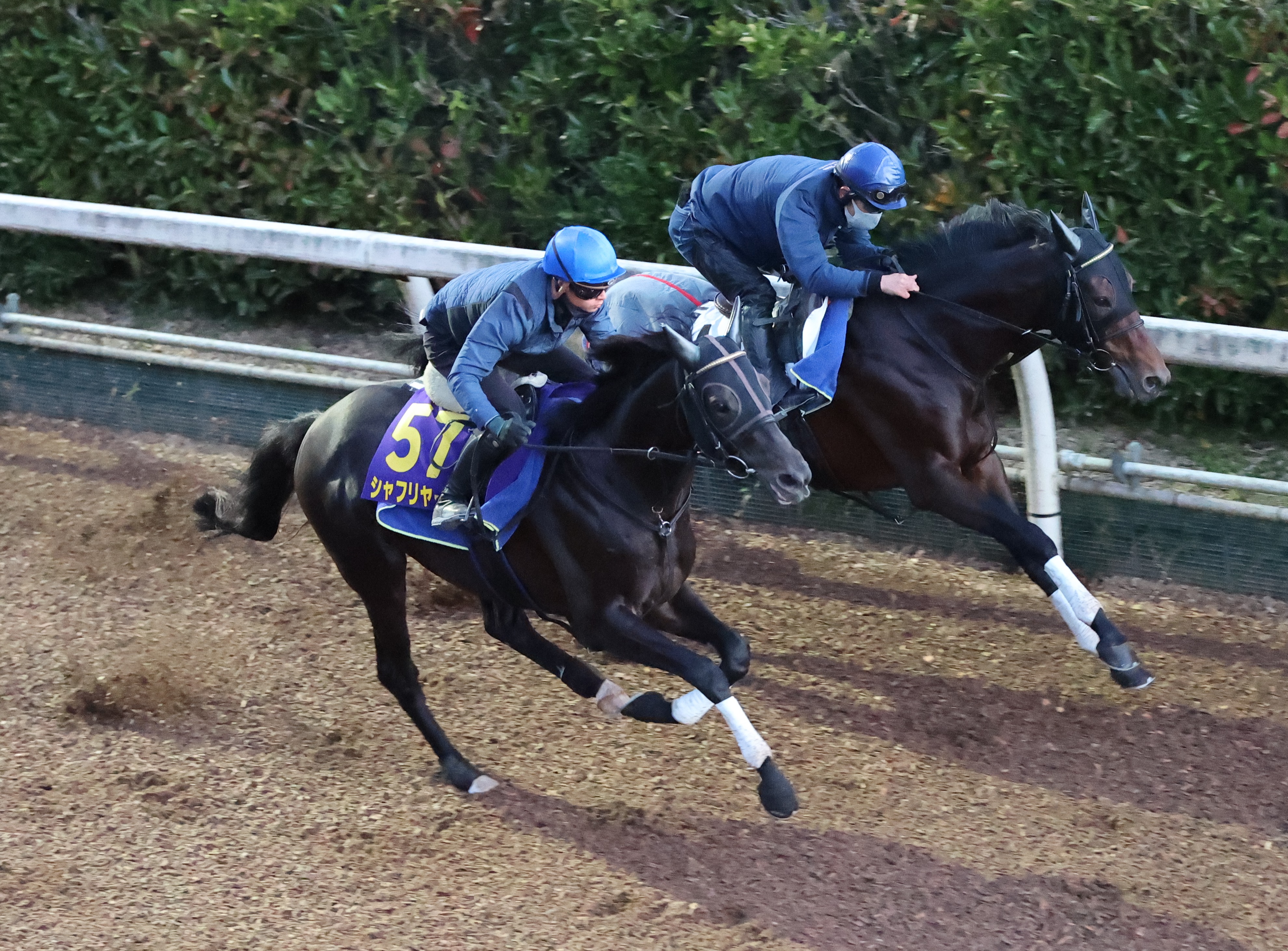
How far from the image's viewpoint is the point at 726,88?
6742mm

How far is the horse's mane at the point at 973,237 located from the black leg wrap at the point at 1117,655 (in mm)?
1404

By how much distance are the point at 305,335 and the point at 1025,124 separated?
14.4 feet

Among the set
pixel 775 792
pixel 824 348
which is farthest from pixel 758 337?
pixel 775 792

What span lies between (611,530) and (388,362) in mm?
3561

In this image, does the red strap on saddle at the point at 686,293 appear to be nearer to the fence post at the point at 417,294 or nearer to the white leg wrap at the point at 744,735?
the fence post at the point at 417,294

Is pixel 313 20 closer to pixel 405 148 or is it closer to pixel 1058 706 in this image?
pixel 405 148

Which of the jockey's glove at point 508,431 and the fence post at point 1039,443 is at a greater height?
the jockey's glove at point 508,431

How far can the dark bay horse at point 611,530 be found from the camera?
4000 millimetres

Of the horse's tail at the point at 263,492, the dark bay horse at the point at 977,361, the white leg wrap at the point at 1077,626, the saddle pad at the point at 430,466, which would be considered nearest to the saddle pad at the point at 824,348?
the dark bay horse at the point at 977,361

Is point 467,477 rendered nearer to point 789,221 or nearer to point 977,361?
point 789,221

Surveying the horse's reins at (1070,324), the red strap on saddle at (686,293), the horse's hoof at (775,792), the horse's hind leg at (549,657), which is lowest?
the horse's hind leg at (549,657)

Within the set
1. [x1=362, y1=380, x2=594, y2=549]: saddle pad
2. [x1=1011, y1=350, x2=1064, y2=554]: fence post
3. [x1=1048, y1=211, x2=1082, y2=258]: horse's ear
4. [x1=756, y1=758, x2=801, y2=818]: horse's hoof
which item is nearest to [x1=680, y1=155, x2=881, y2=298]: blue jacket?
[x1=1048, y1=211, x2=1082, y2=258]: horse's ear

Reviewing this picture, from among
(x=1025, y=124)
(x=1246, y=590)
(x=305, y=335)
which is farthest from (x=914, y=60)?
(x=305, y=335)

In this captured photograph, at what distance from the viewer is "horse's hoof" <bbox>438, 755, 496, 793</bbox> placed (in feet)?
16.1
